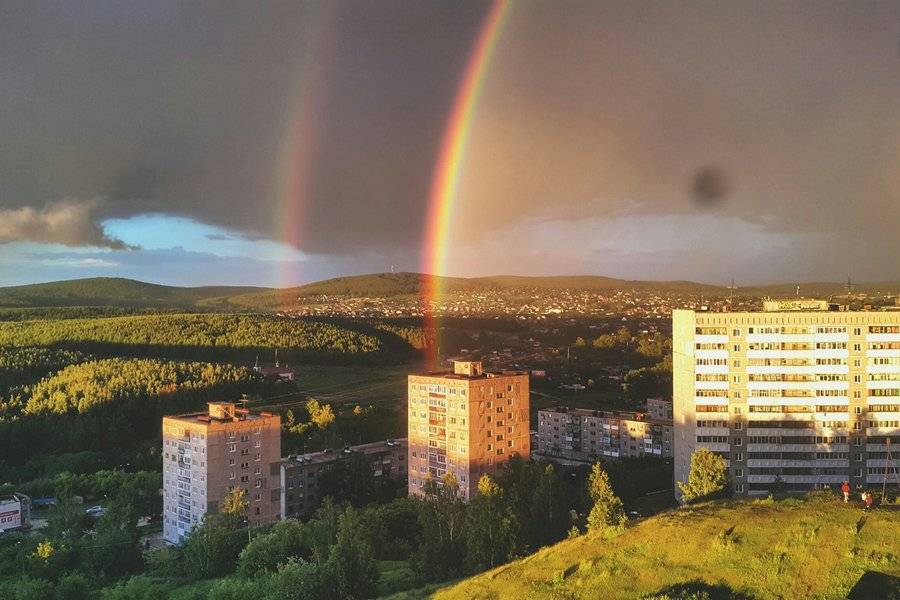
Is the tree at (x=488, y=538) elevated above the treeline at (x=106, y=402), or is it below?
Result: above

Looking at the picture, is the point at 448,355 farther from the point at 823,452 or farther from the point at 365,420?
the point at 823,452

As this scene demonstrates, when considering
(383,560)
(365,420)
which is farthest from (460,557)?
(365,420)

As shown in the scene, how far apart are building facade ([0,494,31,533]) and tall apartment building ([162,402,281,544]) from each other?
786 cm

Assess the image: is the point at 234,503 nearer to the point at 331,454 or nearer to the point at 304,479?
the point at 304,479

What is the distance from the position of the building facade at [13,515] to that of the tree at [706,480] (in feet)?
111

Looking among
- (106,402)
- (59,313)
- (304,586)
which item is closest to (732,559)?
(304,586)

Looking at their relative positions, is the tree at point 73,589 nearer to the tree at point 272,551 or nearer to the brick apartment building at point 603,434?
the tree at point 272,551

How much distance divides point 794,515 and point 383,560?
14827 mm

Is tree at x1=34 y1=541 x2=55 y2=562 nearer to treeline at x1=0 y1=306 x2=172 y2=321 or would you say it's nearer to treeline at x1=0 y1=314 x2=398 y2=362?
→ treeline at x1=0 y1=314 x2=398 y2=362

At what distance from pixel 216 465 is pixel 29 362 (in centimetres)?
5180

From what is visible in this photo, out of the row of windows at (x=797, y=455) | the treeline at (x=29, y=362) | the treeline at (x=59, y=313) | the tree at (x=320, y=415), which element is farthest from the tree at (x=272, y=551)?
the treeline at (x=59, y=313)

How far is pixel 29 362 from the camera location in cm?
7631

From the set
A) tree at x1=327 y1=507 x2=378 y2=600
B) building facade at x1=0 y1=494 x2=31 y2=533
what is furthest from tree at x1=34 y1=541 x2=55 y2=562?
tree at x1=327 y1=507 x2=378 y2=600

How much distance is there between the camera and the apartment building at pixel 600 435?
46125 mm
